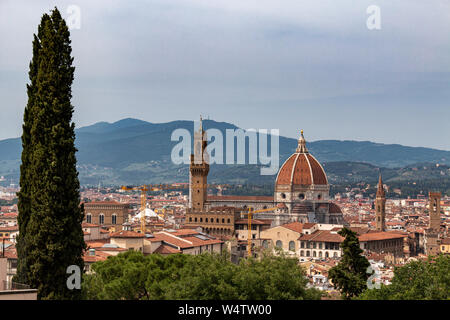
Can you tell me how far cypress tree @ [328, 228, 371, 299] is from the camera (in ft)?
75.2

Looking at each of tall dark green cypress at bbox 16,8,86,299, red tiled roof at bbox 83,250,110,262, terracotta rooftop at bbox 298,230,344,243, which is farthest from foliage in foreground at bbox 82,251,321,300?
terracotta rooftop at bbox 298,230,344,243

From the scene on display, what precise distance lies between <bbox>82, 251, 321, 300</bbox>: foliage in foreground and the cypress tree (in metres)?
2.32

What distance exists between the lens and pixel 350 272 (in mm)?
23516

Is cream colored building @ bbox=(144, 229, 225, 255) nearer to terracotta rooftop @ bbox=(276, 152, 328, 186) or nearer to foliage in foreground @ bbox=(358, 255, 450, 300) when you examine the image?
foliage in foreground @ bbox=(358, 255, 450, 300)

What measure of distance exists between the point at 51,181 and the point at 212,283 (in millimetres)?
4892

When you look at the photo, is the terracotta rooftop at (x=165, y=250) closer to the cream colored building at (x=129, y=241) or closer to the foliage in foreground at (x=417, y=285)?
the cream colored building at (x=129, y=241)

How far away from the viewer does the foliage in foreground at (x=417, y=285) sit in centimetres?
1760

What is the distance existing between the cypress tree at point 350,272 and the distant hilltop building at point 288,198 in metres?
46.7

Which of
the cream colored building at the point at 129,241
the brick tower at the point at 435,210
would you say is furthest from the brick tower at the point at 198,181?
the cream colored building at the point at 129,241

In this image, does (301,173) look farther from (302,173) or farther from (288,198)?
(288,198)

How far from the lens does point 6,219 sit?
80.4m

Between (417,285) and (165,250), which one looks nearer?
(417,285)

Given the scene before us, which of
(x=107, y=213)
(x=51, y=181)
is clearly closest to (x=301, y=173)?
(x=107, y=213)
